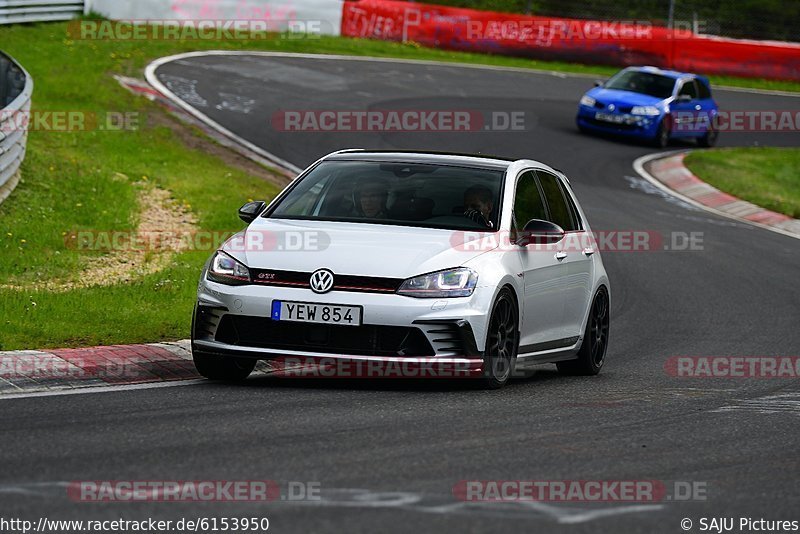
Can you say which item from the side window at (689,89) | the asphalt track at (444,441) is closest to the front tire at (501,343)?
the asphalt track at (444,441)

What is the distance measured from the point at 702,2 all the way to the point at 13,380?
3890cm

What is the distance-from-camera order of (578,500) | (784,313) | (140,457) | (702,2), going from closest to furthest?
1. (578,500)
2. (140,457)
3. (784,313)
4. (702,2)

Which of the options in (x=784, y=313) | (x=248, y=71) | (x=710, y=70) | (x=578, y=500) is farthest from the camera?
(x=710, y=70)

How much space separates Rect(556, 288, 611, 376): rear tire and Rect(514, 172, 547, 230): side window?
106 cm

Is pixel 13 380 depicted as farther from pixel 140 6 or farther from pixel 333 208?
pixel 140 6

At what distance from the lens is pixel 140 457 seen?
6.31 metres

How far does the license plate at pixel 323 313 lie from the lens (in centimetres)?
843

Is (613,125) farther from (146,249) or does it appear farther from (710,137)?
(146,249)

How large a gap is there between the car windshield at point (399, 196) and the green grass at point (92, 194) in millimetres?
1530

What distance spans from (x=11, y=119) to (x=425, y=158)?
23.4 ft

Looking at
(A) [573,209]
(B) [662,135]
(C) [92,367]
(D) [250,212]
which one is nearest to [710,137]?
(B) [662,135]

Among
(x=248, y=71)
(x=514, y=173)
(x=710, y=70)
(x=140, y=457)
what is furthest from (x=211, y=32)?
(x=140, y=457)

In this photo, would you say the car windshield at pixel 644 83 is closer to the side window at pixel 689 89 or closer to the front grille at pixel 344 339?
the side window at pixel 689 89

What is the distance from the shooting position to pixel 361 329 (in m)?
8.46
